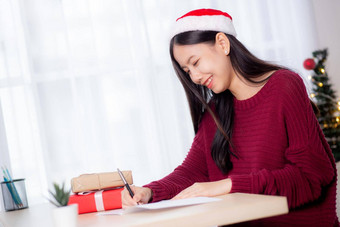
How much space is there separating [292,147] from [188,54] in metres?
0.46

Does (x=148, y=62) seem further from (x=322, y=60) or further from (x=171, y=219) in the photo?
(x=171, y=219)

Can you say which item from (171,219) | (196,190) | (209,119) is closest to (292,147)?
(196,190)

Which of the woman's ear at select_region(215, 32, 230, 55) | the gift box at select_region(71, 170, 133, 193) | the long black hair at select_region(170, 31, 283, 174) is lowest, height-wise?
the gift box at select_region(71, 170, 133, 193)

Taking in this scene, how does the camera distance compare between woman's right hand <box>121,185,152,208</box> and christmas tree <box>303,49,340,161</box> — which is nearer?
woman's right hand <box>121,185,152,208</box>

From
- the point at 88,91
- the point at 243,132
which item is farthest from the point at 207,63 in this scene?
the point at 88,91

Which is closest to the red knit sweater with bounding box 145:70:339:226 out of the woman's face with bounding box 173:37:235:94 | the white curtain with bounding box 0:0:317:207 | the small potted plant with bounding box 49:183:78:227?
the woman's face with bounding box 173:37:235:94

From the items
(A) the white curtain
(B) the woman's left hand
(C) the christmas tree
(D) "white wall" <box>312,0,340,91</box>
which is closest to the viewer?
(B) the woman's left hand

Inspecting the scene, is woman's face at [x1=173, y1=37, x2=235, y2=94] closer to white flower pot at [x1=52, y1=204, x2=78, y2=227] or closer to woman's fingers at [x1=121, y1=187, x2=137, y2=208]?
woman's fingers at [x1=121, y1=187, x2=137, y2=208]

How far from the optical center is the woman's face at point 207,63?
1513 mm

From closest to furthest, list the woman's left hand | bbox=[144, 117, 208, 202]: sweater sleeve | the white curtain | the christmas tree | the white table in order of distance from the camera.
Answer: the white table → the woman's left hand → bbox=[144, 117, 208, 202]: sweater sleeve → the white curtain → the christmas tree

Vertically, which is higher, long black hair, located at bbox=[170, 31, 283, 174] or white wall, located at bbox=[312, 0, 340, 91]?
white wall, located at bbox=[312, 0, 340, 91]

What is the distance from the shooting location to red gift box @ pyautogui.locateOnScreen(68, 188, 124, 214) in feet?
4.27

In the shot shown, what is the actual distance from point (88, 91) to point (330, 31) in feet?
6.41

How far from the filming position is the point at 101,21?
312 cm
